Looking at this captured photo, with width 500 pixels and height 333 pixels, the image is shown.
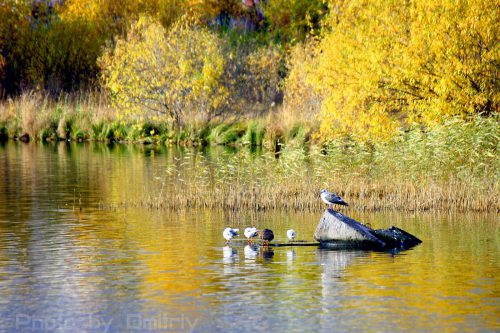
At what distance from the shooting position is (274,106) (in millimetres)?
54156

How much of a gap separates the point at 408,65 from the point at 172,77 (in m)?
24.5

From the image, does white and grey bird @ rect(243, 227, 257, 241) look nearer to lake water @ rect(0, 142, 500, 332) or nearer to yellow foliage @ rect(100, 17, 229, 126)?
lake water @ rect(0, 142, 500, 332)

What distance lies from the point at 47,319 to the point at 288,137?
106 ft

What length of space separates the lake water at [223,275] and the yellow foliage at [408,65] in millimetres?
5784

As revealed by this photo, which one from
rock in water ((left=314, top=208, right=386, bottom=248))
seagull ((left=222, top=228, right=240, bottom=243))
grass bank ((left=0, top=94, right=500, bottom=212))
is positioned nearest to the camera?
rock in water ((left=314, top=208, right=386, bottom=248))

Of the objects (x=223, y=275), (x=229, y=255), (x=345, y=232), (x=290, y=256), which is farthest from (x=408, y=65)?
(x=223, y=275)

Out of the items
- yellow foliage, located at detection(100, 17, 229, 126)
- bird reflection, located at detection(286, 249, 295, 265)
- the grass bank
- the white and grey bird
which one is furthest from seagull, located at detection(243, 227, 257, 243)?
yellow foliage, located at detection(100, 17, 229, 126)

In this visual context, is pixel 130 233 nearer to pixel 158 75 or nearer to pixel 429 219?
pixel 429 219

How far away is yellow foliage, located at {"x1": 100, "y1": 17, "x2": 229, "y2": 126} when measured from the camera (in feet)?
167

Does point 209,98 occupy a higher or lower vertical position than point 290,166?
higher

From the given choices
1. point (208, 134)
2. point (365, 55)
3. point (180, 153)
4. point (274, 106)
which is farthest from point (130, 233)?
point (274, 106)

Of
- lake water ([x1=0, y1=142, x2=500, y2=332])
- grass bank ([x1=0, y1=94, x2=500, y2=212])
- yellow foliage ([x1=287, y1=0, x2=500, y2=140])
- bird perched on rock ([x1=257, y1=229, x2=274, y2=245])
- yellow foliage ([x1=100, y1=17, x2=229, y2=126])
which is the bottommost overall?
lake water ([x1=0, y1=142, x2=500, y2=332])

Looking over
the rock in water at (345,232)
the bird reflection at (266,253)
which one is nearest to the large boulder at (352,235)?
the rock in water at (345,232)

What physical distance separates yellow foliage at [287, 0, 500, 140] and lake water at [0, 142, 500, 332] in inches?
228
